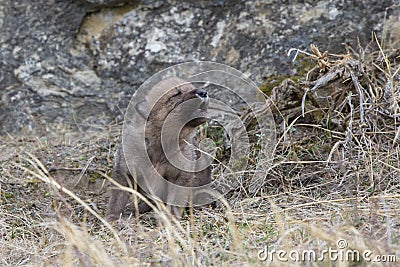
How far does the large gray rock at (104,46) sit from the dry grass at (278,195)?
14.5 inches

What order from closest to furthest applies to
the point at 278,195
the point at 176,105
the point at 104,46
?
the point at 278,195 < the point at 176,105 < the point at 104,46

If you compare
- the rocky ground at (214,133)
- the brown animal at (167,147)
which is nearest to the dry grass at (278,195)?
the rocky ground at (214,133)

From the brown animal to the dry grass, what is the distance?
18cm

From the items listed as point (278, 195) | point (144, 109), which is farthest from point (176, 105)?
point (278, 195)

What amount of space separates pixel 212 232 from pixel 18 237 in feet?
4.66

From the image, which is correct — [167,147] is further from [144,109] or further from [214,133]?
[214,133]

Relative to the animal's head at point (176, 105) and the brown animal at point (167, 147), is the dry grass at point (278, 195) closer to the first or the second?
the brown animal at point (167, 147)

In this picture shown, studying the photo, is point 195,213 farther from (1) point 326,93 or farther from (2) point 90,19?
(2) point 90,19

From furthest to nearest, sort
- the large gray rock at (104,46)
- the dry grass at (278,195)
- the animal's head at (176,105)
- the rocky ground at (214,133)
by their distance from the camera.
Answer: the large gray rock at (104,46), the animal's head at (176,105), the rocky ground at (214,133), the dry grass at (278,195)

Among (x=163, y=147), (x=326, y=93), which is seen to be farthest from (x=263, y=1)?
(x=163, y=147)

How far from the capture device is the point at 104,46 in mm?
7027

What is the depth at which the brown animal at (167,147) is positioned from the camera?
511cm

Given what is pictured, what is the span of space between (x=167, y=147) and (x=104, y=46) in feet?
7.19

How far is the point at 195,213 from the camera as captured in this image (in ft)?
16.9
